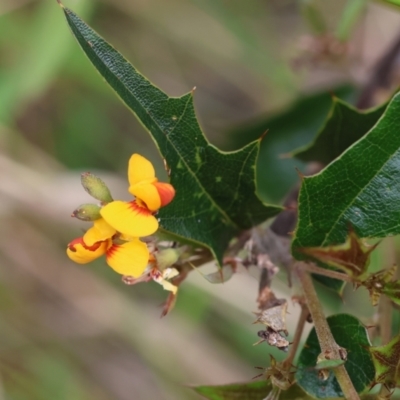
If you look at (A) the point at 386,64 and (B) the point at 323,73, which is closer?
(A) the point at 386,64

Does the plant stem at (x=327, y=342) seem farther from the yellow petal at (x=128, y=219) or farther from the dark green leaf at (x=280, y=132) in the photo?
the dark green leaf at (x=280, y=132)

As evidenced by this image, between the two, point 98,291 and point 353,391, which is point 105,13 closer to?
point 98,291

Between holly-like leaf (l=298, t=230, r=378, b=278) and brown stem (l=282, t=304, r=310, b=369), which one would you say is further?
brown stem (l=282, t=304, r=310, b=369)

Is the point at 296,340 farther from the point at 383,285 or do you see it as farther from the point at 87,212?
the point at 87,212

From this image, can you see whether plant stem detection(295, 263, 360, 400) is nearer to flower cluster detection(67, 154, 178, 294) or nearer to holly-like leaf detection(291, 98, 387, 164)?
flower cluster detection(67, 154, 178, 294)

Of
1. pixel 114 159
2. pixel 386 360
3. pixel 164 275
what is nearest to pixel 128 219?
pixel 164 275

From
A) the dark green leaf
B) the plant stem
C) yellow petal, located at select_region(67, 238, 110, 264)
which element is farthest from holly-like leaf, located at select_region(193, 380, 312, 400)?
the dark green leaf

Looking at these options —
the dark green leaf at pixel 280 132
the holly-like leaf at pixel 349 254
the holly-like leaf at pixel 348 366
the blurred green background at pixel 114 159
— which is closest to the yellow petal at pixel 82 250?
the holly-like leaf at pixel 349 254

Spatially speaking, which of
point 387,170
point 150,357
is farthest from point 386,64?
point 150,357
